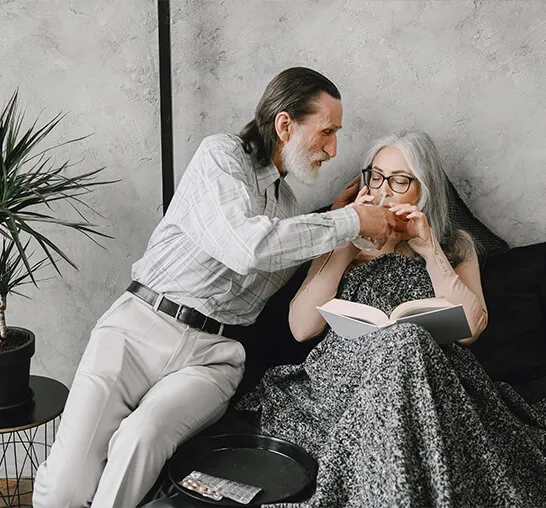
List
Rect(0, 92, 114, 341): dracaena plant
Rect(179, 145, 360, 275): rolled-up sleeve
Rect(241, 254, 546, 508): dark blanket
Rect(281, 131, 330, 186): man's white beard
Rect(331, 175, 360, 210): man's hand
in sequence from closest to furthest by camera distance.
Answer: Rect(241, 254, 546, 508): dark blanket
Rect(179, 145, 360, 275): rolled-up sleeve
Rect(0, 92, 114, 341): dracaena plant
Rect(281, 131, 330, 186): man's white beard
Rect(331, 175, 360, 210): man's hand

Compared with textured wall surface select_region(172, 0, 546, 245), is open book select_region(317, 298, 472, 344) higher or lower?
lower

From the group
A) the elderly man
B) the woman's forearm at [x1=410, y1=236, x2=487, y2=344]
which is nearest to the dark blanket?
the woman's forearm at [x1=410, y1=236, x2=487, y2=344]

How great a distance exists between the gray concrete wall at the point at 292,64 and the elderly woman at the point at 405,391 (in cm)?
28

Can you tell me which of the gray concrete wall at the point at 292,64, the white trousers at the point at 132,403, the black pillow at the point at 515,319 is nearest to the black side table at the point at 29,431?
the white trousers at the point at 132,403

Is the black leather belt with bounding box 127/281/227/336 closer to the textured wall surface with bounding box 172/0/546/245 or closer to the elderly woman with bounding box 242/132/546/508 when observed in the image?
the elderly woman with bounding box 242/132/546/508

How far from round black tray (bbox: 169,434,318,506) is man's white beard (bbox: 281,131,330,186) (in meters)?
0.74

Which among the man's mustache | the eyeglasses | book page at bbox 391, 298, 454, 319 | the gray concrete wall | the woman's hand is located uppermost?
the gray concrete wall

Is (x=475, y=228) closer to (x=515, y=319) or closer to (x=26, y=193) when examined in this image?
(x=515, y=319)

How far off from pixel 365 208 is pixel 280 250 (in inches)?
10.5

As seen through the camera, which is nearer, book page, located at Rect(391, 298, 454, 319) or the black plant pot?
book page, located at Rect(391, 298, 454, 319)

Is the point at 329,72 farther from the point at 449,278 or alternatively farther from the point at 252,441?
the point at 252,441

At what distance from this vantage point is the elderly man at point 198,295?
1.91 metres

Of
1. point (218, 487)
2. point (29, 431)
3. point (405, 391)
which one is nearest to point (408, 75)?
point (405, 391)

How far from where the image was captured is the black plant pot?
209cm
